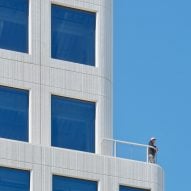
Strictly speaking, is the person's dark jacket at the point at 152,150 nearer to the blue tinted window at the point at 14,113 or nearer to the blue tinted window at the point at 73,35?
the blue tinted window at the point at 73,35

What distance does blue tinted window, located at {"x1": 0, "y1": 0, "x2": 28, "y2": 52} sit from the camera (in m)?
94.4

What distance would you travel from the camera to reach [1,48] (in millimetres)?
94000

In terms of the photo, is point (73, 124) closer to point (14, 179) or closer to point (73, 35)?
point (73, 35)

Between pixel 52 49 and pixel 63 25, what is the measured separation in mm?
1298

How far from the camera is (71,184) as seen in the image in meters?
92.9

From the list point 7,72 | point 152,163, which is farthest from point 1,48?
point 152,163

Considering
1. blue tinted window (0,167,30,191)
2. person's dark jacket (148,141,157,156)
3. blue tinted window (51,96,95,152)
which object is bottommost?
blue tinted window (0,167,30,191)

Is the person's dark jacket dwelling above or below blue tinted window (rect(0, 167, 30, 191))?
above

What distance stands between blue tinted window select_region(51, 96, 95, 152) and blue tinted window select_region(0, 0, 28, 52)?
2.67 m

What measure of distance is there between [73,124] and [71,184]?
2.92m

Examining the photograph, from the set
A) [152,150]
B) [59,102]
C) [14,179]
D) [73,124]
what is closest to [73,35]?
[59,102]

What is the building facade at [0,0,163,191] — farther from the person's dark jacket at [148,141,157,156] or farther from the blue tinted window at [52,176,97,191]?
the person's dark jacket at [148,141,157,156]

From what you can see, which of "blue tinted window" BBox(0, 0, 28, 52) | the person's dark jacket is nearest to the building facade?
"blue tinted window" BBox(0, 0, 28, 52)

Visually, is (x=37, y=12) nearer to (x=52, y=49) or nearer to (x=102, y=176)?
(x=52, y=49)
